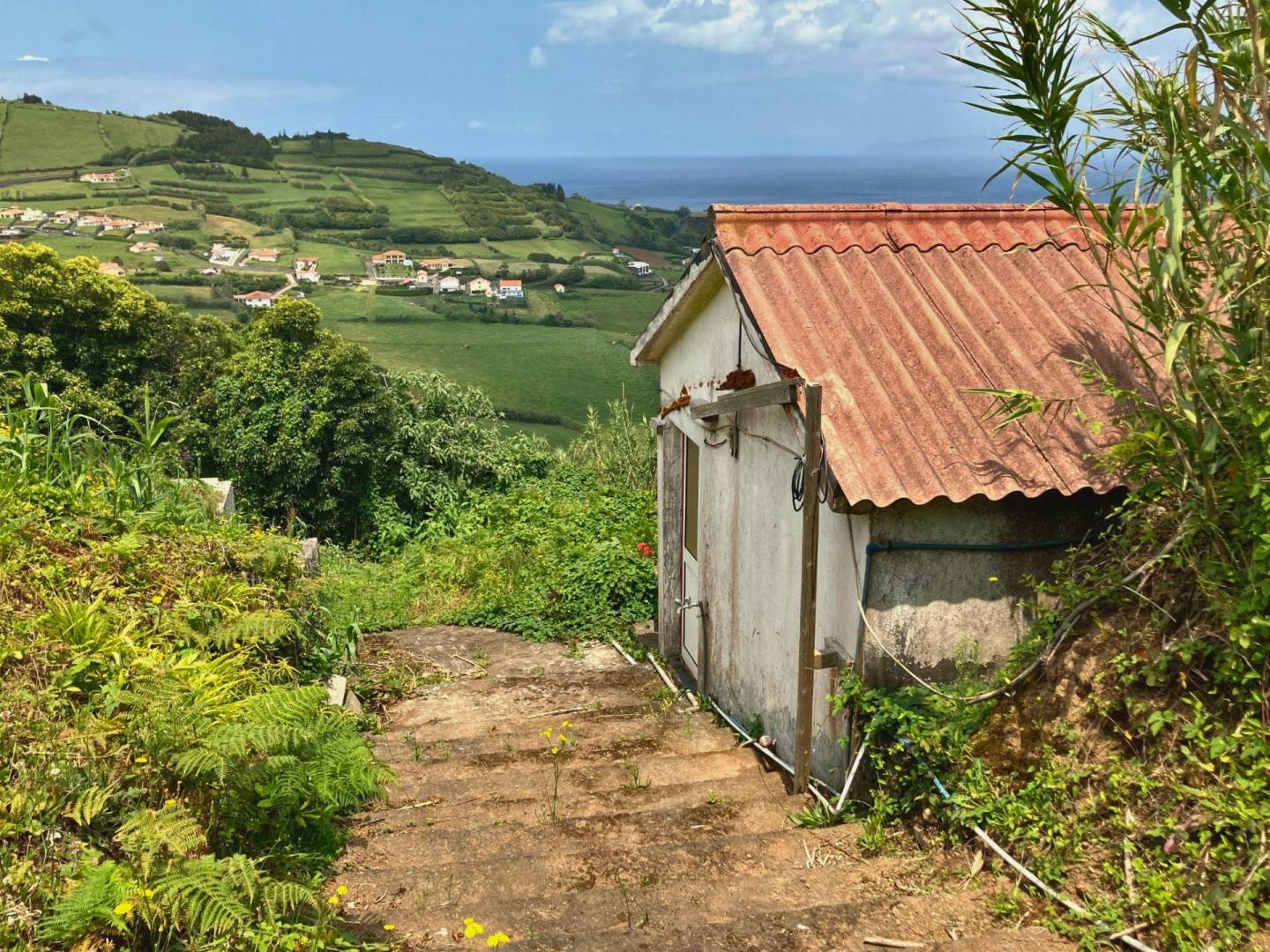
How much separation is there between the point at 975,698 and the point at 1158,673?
0.86m

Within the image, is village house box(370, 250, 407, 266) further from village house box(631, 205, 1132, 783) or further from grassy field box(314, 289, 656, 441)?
village house box(631, 205, 1132, 783)

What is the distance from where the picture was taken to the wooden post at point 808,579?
486cm

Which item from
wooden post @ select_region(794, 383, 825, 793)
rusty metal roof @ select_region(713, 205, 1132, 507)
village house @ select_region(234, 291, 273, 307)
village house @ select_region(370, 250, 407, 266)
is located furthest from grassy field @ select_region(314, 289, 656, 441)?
wooden post @ select_region(794, 383, 825, 793)

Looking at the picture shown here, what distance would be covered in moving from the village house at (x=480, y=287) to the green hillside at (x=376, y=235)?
1.46 meters

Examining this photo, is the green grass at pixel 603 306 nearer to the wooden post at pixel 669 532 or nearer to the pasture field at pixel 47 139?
the pasture field at pixel 47 139

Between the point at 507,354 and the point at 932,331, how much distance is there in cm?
4303

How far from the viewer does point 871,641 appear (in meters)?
5.00

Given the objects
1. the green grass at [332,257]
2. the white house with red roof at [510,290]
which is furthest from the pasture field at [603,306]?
the green grass at [332,257]

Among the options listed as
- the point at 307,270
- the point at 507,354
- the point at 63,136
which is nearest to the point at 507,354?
the point at 507,354

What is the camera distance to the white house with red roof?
60.3m

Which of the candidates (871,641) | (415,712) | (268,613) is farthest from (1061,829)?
(415,712)

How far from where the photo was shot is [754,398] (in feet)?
18.6

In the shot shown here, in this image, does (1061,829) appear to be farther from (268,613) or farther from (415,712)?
(415,712)

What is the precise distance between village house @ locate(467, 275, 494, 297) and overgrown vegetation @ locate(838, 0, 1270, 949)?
5845 cm
